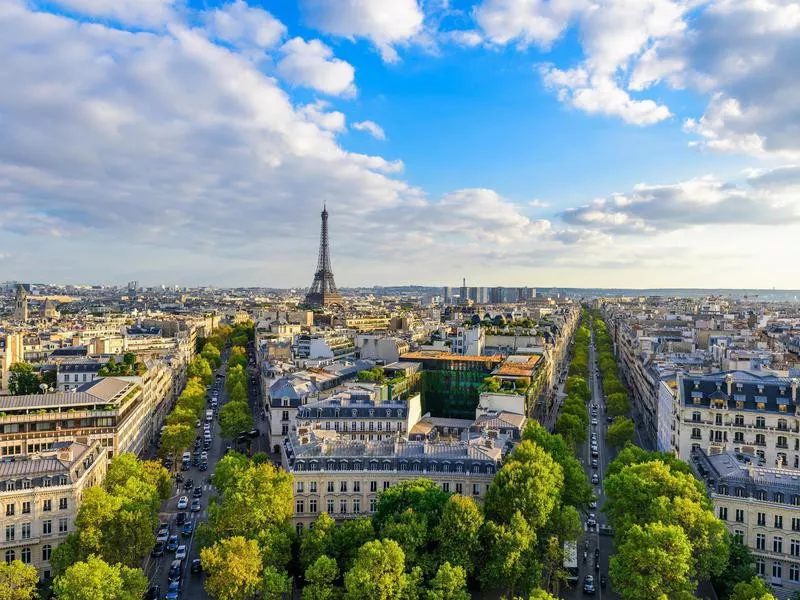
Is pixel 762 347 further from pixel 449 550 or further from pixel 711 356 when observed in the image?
pixel 449 550

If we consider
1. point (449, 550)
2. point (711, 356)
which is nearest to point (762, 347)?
point (711, 356)

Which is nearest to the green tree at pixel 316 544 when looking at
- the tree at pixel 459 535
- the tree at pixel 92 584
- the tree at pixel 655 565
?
the tree at pixel 459 535

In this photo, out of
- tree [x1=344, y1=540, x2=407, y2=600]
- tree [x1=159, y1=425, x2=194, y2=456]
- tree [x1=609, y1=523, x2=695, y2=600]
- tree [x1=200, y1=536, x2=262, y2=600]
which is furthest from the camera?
tree [x1=159, y1=425, x2=194, y2=456]

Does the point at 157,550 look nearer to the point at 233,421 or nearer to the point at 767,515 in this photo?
the point at 233,421

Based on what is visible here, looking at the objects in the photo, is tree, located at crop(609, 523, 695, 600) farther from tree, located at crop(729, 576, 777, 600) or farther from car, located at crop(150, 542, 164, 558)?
car, located at crop(150, 542, 164, 558)

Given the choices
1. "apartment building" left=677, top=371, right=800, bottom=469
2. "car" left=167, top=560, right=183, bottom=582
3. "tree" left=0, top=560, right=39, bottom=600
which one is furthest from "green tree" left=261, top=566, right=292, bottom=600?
"apartment building" left=677, top=371, right=800, bottom=469

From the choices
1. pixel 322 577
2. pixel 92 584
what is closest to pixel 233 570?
pixel 322 577
